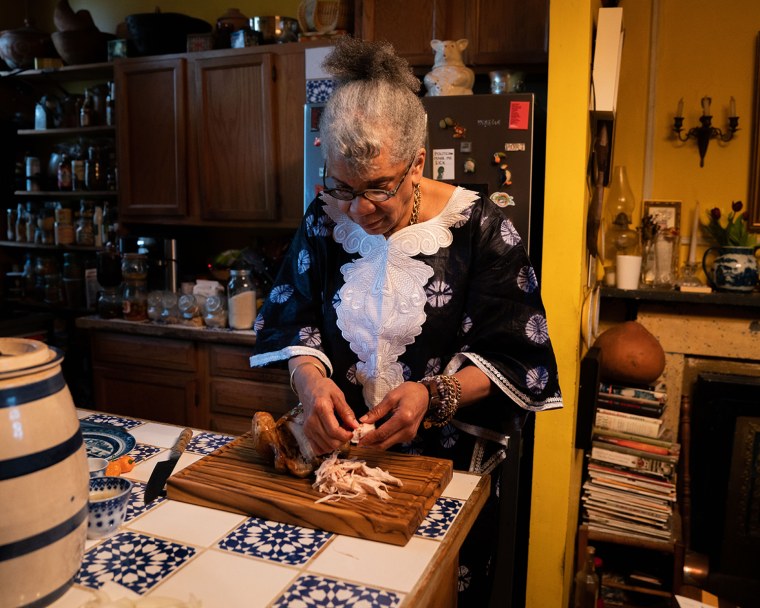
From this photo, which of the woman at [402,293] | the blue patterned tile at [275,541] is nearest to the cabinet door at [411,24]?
the woman at [402,293]

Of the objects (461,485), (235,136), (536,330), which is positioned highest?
(235,136)

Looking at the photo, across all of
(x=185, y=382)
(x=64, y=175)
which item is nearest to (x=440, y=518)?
(x=185, y=382)

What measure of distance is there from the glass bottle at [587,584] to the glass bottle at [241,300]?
1.74m

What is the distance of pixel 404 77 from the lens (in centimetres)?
129

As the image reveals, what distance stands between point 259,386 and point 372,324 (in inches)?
65.8

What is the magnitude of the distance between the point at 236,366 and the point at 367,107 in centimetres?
203

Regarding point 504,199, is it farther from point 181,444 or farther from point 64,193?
point 64,193

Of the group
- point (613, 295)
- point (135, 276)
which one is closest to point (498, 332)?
point (613, 295)

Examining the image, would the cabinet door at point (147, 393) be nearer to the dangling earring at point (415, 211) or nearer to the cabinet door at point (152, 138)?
the cabinet door at point (152, 138)

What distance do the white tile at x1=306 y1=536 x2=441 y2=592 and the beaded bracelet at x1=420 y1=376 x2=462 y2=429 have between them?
0.33 m

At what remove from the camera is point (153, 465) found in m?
1.26

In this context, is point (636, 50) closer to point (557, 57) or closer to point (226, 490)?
point (557, 57)

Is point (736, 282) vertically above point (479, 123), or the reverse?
point (479, 123)

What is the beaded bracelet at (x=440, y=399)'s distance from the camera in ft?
4.20
